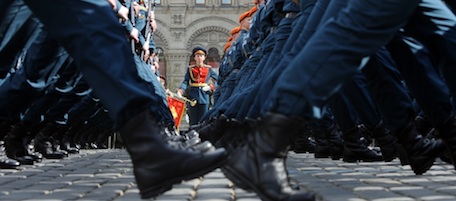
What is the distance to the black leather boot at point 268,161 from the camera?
283cm

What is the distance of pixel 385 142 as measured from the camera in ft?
20.2

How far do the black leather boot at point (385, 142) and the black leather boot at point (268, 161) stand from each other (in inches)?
127

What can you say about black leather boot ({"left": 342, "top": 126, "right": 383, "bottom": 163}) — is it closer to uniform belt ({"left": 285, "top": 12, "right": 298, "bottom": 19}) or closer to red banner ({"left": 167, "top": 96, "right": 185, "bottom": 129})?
uniform belt ({"left": 285, "top": 12, "right": 298, "bottom": 19})

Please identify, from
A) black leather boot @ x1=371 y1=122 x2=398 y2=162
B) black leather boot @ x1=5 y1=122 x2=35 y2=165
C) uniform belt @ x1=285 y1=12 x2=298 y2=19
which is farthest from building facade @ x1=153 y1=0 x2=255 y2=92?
uniform belt @ x1=285 y1=12 x2=298 y2=19

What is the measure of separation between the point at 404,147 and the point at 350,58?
208 centimetres

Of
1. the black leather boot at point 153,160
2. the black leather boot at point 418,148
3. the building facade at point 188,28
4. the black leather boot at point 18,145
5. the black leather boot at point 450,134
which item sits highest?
the black leather boot at point 153,160

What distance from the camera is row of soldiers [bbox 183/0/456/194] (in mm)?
2816

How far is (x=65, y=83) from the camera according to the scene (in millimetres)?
7945

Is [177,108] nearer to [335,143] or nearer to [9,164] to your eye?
[335,143]

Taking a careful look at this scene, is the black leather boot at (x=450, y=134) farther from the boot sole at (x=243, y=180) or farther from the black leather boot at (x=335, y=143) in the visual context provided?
the black leather boot at (x=335, y=143)

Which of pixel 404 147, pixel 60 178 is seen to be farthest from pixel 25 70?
pixel 404 147

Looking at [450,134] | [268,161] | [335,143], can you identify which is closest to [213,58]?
[335,143]

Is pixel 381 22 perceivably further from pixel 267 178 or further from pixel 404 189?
pixel 404 189

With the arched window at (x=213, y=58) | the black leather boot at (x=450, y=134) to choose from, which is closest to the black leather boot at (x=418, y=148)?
the black leather boot at (x=450, y=134)
